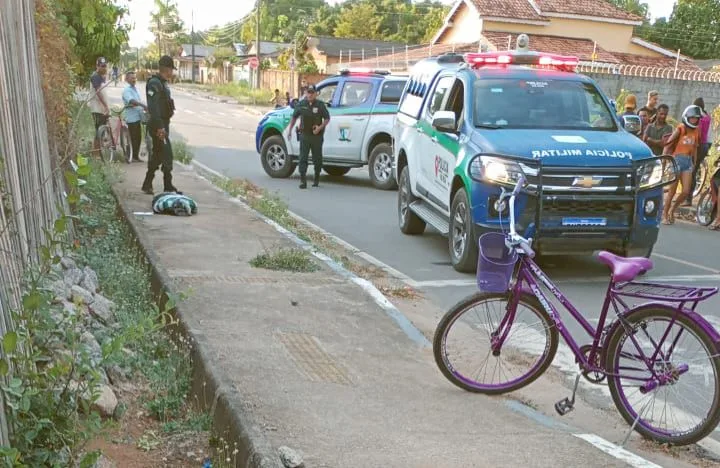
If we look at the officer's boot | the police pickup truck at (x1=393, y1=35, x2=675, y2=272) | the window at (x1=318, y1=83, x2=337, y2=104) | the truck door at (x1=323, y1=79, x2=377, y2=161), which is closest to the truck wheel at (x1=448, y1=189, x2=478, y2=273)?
the police pickup truck at (x1=393, y1=35, x2=675, y2=272)

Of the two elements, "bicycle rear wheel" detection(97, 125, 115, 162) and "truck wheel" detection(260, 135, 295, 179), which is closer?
"bicycle rear wheel" detection(97, 125, 115, 162)

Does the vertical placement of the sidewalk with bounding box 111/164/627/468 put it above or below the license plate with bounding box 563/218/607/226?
below

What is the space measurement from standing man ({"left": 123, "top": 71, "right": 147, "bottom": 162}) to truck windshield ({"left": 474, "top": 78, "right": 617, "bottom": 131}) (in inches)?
309

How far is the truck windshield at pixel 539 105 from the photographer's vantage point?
368 inches

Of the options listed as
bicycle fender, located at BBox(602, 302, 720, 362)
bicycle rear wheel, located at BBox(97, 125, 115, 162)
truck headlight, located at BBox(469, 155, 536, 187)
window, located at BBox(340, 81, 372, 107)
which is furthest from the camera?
window, located at BBox(340, 81, 372, 107)

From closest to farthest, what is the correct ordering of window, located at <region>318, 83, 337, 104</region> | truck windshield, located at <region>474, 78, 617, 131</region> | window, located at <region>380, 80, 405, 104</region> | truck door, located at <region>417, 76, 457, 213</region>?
truck windshield, located at <region>474, 78, 617, 131</region> < truck door, located at <region>417, 76, 457, 213</region> < window, located at <region>380, 80, 405, 104</region> < window, located at <region>318, 83, 337, 104</region>

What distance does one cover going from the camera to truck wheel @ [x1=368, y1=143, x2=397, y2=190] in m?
16.1

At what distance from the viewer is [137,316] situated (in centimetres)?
623

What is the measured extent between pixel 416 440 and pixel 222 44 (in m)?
133

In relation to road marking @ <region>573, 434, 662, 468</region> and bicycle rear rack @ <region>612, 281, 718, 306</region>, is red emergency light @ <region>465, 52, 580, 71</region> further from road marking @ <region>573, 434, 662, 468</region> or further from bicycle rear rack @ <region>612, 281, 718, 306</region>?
road marking @ <region>573, 434, 662, 468</region>

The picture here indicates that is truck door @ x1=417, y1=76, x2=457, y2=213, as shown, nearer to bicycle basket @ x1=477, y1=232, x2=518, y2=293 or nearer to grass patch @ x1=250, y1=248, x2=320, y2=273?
grass patch @ x1=250, y1=248, x2=320, y2=273

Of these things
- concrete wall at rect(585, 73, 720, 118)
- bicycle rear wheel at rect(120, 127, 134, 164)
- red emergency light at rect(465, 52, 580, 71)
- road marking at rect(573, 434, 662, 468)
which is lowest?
bicycle rear wheel at rect(120, 127, 134, 164)

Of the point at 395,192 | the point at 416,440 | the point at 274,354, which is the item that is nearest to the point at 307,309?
the point at 274,354

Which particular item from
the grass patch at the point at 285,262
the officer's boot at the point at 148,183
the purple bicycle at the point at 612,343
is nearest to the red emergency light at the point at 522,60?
the grass patch at the point at 285,262
